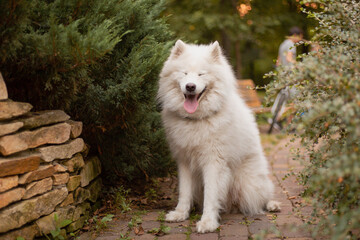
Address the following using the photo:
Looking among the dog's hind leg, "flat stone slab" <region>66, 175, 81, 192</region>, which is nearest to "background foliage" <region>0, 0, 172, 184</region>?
"flat stone slab" <region>66, 175, 81, 192</region>

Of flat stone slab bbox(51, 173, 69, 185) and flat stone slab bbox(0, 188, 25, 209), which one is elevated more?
flat stone slab bbox(0, 188, 25, 209)

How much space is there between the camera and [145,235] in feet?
11.4

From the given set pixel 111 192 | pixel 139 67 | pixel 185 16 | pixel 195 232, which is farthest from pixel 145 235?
pixel 185 16

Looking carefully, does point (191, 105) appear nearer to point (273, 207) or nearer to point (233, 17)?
point (273, 207)

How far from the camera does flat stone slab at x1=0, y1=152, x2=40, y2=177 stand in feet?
8.89

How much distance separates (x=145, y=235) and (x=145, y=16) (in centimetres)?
226

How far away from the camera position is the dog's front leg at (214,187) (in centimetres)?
371

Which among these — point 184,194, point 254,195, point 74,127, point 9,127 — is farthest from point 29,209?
point 254,195

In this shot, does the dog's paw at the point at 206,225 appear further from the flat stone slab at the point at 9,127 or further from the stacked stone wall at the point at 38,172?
the flat stone slab at the point at 9,127

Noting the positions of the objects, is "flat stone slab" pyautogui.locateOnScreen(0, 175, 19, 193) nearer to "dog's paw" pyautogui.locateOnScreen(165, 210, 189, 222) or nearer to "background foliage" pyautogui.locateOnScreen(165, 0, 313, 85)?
"dog's paw" pyautogui.locateOnScreen(165, 210, 189, 222)

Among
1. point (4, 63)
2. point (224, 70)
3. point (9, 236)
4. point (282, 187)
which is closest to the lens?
point (9, 236)

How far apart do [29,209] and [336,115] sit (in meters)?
2.28

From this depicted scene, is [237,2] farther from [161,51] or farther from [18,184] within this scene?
[18,184]

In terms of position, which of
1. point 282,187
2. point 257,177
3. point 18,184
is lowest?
point 282,187
